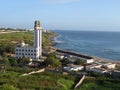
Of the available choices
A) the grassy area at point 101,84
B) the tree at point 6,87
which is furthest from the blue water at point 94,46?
the tree at point 6,87

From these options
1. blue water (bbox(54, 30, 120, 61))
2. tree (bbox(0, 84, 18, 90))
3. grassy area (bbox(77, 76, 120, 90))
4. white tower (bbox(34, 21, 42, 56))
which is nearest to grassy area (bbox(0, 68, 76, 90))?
tree (bbox(0, 84, 18, 90))

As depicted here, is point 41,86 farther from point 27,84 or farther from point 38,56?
point 38,56

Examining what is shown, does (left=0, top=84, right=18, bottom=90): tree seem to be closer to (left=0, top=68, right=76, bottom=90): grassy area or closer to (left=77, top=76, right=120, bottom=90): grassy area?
(left=0, top=68, right=76, bottom=90): grassy area

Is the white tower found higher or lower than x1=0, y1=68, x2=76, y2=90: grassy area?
higher

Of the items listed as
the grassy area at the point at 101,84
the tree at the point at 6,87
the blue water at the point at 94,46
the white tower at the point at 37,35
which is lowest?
the blue water at the point at 94,46

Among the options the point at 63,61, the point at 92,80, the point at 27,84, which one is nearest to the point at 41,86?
the point at 27,84

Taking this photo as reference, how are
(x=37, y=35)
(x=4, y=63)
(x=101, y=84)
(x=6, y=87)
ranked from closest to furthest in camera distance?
(x=6, y=87) < (x=101, y=84) < (x=4, y=63) < (x=37, y=35)

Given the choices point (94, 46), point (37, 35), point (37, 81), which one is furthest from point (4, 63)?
point (94, 46)

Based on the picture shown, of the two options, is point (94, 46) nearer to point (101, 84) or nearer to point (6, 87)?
point (101, 84)

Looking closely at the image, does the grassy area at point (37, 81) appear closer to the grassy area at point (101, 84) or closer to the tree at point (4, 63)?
the grassy area at point (101, 84)
